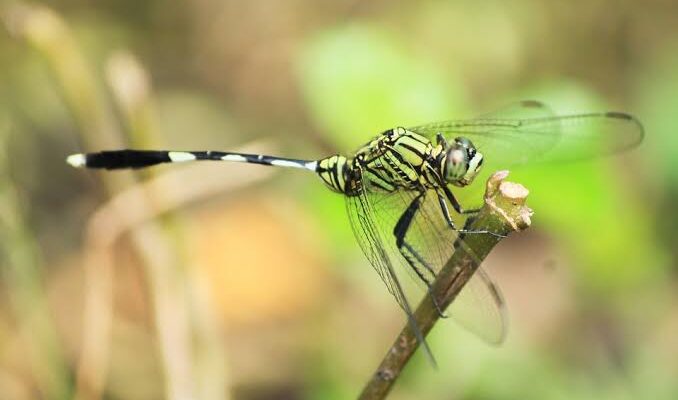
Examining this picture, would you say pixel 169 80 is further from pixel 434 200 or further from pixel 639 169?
pixel 434 200

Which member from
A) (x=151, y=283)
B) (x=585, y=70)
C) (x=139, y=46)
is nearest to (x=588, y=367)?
(x=151, y=283)

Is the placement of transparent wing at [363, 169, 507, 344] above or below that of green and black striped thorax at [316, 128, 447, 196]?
below

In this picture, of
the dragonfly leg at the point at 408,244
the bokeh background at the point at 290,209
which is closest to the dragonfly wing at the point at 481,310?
the dragonfly leg at the point at 408,244

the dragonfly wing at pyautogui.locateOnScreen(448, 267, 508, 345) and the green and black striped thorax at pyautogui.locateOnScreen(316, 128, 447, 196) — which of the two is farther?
the green and black striped thorax at pyautogui.locateOnScreen(316, 128, 447, 196)

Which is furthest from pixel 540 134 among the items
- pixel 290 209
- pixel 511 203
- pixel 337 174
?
pixel 290 209

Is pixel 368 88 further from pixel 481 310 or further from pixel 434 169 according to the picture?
pixel 481 310

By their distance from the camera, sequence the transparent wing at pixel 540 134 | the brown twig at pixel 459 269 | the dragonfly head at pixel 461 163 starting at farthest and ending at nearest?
the transparent wing at pixel 540 134
the dragonfly head at pixel 461 163
the brown twig at pixel 459 269

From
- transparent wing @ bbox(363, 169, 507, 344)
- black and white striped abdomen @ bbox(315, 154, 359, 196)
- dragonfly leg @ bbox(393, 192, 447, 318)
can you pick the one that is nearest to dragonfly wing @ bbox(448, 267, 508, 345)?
transparent wing @ bbox(363, 169, 507, 344)

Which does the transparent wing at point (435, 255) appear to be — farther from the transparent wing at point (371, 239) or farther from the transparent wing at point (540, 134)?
the transparent wing at point (540, 134)

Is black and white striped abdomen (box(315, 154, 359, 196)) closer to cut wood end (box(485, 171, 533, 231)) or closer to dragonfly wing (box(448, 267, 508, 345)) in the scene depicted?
dragonfly wing (box(448, 267, 508, 345))
